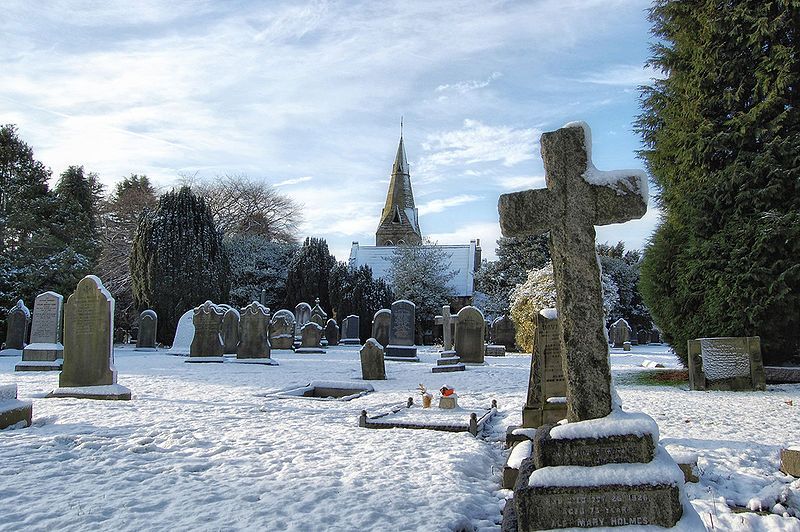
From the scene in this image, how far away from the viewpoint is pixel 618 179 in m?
3.79

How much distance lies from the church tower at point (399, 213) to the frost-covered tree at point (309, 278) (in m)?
15.0

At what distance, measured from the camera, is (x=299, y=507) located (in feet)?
12.7

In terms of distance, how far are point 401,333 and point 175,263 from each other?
570 inches

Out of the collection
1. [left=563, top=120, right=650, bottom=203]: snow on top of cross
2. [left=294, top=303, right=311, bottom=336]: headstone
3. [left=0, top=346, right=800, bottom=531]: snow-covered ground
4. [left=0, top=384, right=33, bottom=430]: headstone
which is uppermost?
[left=563, top=120, right=650, bottom=203]: snow on top of cross

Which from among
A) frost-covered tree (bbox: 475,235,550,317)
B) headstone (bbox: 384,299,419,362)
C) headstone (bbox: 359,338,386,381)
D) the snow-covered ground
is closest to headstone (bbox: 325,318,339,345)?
headstone (bbox: 384,299,419,362)

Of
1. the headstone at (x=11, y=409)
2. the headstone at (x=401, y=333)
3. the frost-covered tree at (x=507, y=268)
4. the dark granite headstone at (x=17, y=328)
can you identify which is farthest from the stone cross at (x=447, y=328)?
the frost-covered tree at (x=507, y=268)

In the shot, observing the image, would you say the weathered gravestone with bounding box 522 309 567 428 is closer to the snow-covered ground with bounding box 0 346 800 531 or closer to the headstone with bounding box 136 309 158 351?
the snow-covered ground with bounding box 0 346 800 531

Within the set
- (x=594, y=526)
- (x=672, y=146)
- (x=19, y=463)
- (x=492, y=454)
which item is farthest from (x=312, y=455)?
(x=672, y=146)

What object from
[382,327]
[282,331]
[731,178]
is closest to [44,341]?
[282,331]

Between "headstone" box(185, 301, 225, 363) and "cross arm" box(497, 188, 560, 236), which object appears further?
"headstone" box(185, 301, 225, 363)

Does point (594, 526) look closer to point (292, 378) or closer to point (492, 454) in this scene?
point (492, 454)

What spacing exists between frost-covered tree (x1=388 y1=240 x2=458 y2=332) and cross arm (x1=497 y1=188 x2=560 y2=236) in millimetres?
33633

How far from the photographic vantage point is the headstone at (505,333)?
2877cm

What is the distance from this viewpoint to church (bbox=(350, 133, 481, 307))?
44812 mm
